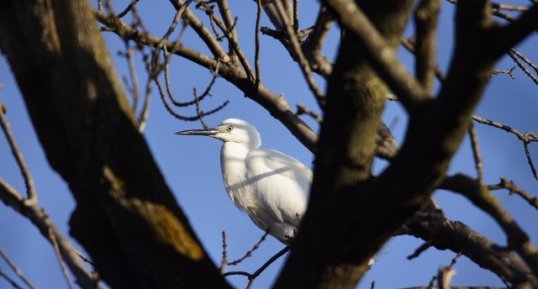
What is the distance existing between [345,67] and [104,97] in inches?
25.2

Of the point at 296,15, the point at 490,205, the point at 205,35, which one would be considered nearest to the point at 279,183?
the point at 205,35

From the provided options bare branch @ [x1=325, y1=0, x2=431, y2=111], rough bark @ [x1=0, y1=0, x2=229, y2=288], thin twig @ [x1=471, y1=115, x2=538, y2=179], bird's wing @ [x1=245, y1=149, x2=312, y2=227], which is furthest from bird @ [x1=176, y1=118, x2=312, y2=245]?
bare branch @ [x1=325, y1=0, x2=431, y2=111]

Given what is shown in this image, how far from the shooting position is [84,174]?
2.02 metres

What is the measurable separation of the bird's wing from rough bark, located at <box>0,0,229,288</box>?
4.23 meters

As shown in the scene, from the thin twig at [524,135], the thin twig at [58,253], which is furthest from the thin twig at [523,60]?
the thin twig at [58,253]

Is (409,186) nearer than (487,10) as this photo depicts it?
No

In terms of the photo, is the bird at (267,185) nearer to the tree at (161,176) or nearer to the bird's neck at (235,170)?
the bird's neck at (235,170)

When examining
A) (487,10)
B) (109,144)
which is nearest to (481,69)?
(487,10)

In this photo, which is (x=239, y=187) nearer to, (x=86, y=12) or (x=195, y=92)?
(x=195, y=92)

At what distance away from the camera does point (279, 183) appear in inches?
260

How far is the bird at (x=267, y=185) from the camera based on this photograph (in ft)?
21.3

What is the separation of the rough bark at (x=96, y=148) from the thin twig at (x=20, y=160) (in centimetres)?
9

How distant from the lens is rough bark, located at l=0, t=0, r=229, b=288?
1.99 meters

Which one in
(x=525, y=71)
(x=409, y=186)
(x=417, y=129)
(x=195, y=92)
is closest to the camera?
(x=417, y=129)
